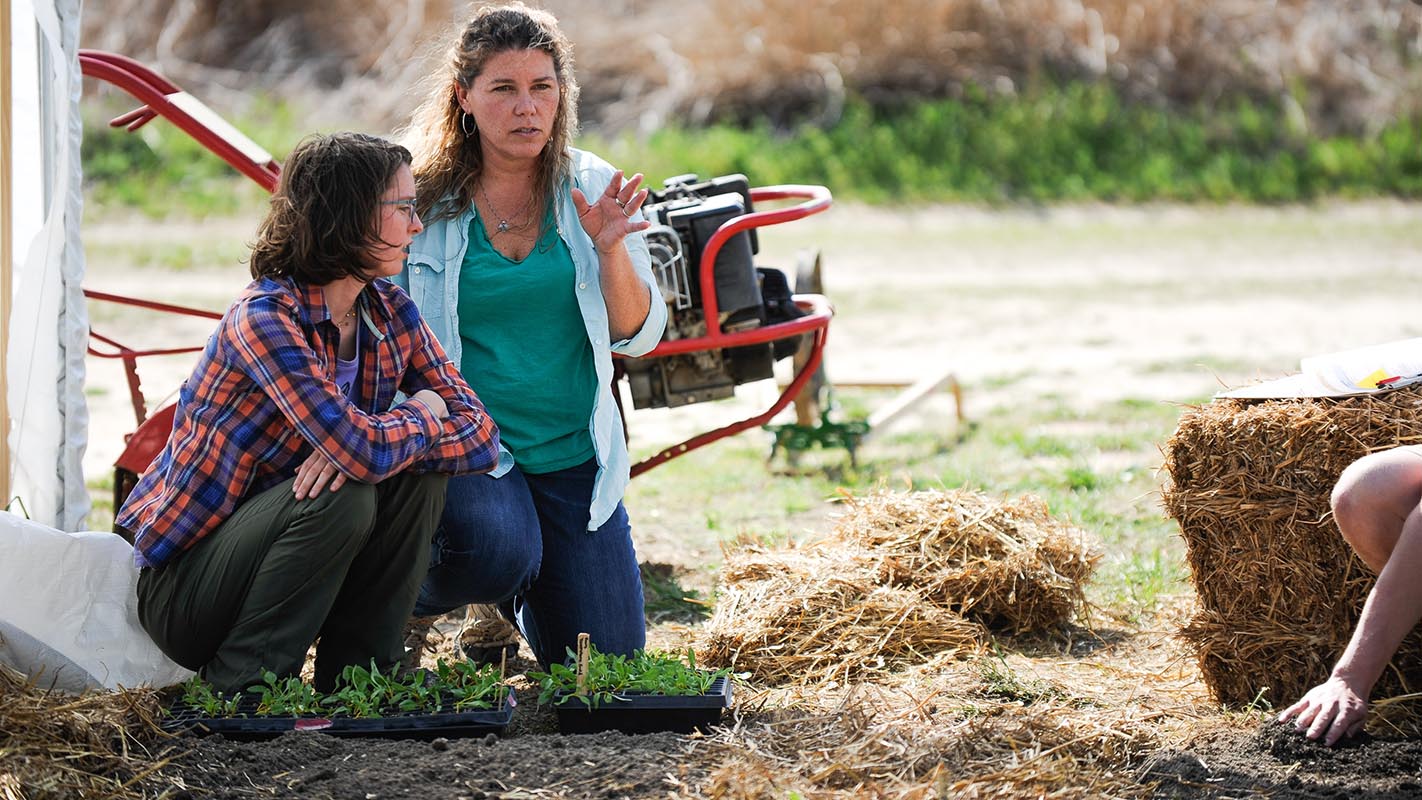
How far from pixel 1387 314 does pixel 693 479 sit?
556 centimetres

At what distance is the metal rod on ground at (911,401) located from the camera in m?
6.78

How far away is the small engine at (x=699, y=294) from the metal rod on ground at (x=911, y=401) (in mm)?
1396

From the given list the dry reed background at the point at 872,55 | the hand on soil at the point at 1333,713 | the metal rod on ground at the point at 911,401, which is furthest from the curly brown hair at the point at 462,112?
the dry reed background at the point at 872,55

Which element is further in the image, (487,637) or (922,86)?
(922,86)

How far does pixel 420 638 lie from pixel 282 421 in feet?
4.13

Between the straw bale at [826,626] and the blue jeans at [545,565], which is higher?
the blue jeans at [545,565]

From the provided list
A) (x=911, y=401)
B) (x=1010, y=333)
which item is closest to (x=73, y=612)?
(x=911, y=401)

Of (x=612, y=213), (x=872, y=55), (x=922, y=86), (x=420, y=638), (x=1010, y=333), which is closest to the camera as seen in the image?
(x=612, y=213)

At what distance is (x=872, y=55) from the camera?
16.6 metres

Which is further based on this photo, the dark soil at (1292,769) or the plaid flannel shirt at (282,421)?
the plaid flannel shirt at (282,421)

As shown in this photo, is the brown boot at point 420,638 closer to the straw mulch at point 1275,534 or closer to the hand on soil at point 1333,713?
the straw mulch at point 1275,534

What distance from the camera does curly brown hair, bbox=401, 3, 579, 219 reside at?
144 inches

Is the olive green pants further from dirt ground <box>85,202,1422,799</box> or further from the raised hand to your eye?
the raised hand

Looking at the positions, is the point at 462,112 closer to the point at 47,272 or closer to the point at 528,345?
the point at 528,345
